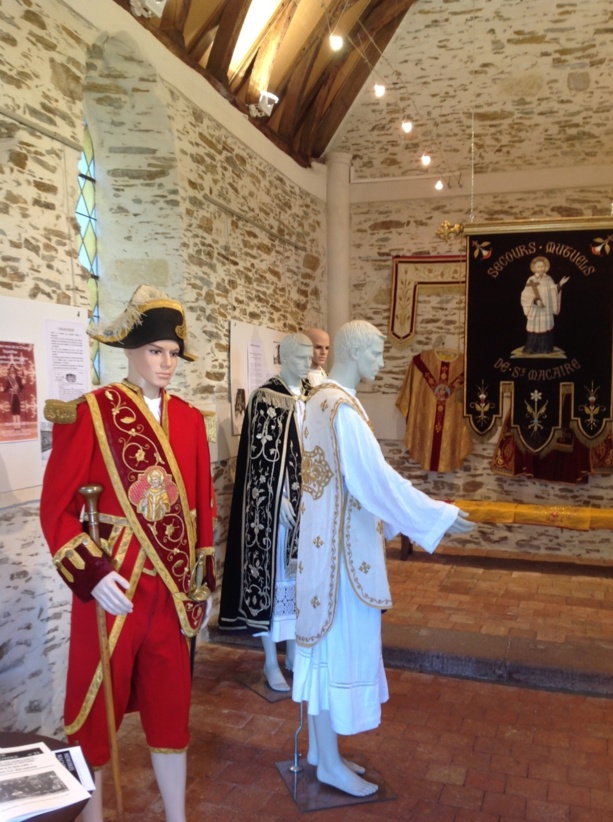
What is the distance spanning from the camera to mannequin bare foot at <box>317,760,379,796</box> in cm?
264

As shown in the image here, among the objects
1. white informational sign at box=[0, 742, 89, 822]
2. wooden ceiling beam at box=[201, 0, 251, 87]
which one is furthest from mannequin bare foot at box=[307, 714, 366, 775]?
wooden ceiling beam at box=[201, 0, 251, 87]

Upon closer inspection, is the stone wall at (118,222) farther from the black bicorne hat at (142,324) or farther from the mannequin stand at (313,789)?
the mannequin stand at (313,789)

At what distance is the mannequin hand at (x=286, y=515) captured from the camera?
12.3ft

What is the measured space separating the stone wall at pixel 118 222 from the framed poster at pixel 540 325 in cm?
174

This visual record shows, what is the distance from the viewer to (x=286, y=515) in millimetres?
3744

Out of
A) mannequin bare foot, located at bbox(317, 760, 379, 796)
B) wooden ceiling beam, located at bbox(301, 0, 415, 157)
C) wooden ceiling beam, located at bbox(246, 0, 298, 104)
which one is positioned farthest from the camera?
wooden ceiling beam, located at bbox(301, 0, 415, 157)

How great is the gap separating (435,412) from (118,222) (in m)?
3.75

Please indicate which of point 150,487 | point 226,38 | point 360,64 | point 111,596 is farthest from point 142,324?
point 360,64

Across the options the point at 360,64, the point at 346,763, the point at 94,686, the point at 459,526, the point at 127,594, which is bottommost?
the point at 346,763

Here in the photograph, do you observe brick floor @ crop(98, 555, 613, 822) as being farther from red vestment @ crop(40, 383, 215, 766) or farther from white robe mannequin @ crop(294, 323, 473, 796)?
red vestment @ crop(40, 383, 215, 766)


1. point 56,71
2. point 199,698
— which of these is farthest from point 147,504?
point 56,71

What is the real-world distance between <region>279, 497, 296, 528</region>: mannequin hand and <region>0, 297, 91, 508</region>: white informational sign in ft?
4.18

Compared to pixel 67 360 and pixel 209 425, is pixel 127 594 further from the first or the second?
pixel 67 360

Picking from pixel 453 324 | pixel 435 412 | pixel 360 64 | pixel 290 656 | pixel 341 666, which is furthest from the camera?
pixel 453 324
